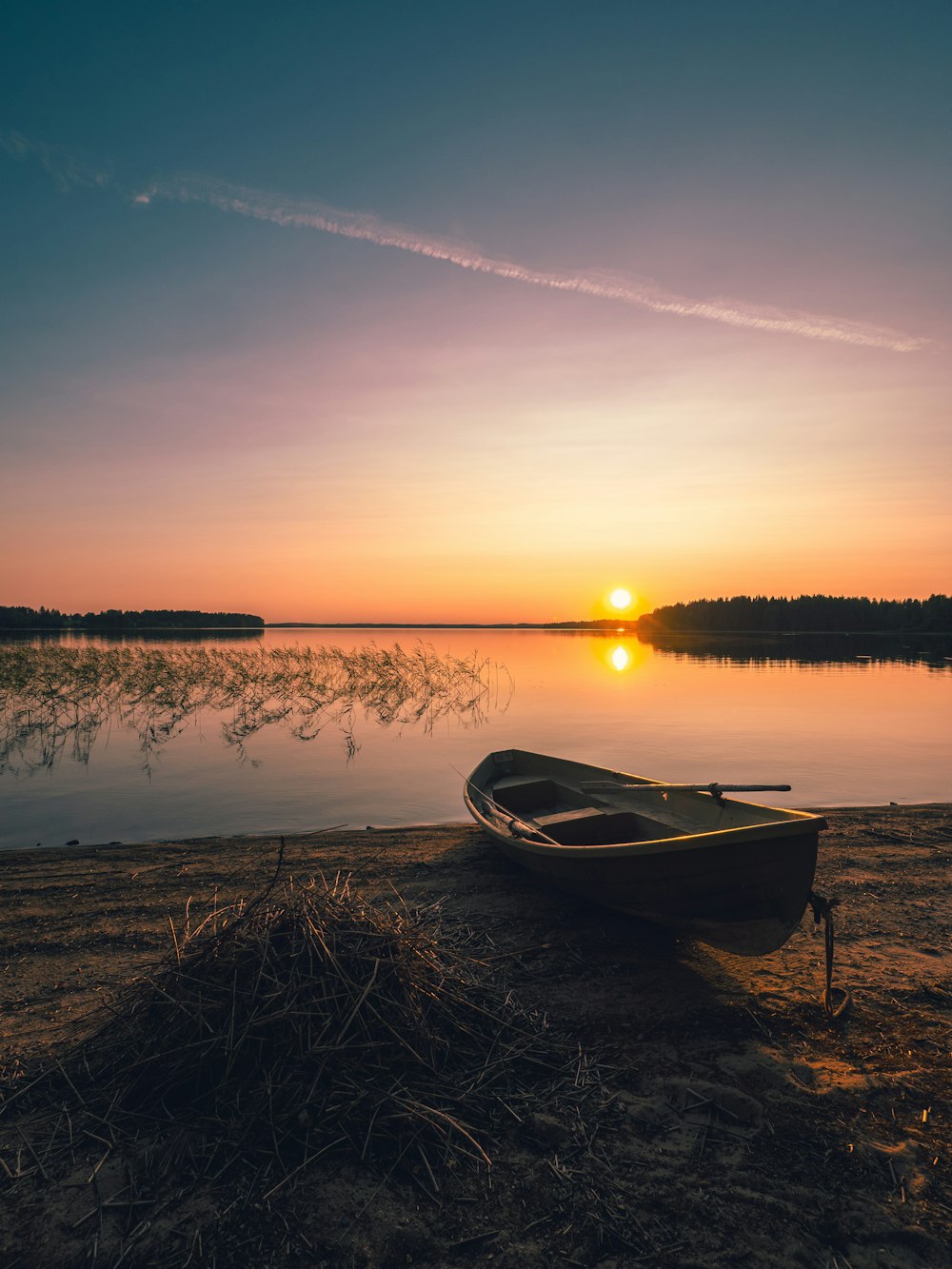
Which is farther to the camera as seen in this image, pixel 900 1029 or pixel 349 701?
pixel 349 701

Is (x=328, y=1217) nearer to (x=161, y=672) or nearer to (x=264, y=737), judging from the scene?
(x=264, y=737)

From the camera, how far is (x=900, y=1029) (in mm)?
4719

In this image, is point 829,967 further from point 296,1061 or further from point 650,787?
point 296,1061

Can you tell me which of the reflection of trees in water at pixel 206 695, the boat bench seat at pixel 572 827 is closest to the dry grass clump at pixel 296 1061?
the boat bench seat at pixel 572 827

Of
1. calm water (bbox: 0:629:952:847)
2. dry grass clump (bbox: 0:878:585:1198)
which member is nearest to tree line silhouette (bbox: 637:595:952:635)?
calm water (bbox: 0:629:952:847)

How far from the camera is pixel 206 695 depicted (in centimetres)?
2539

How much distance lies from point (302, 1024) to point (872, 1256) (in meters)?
2.97

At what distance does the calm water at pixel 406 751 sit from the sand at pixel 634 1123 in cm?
482

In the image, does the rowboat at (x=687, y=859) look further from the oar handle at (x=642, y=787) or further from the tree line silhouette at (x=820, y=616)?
the tree line silhouette at (x=820, y=616)

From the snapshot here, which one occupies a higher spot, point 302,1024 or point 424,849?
point 302,1024

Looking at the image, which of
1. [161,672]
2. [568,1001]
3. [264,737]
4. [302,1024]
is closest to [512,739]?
[264,737]

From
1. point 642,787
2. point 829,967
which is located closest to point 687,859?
point 829,967

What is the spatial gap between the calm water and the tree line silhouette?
101 meters

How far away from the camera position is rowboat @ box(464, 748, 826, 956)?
4.96 m
